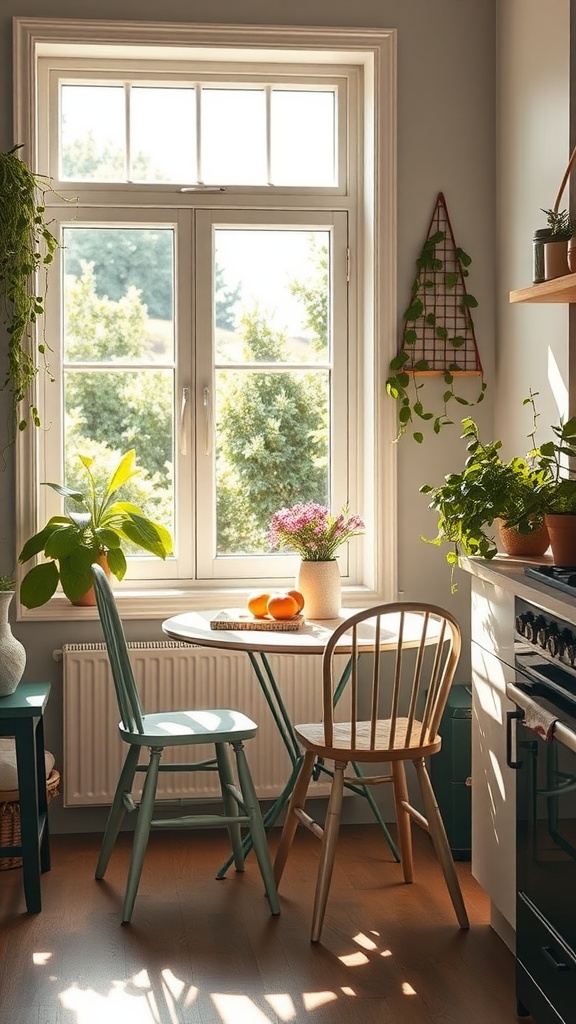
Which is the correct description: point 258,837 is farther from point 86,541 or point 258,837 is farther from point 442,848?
point 86,541

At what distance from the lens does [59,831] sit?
3953 mm

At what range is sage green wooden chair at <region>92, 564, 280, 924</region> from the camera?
3.18m

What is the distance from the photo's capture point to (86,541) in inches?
149

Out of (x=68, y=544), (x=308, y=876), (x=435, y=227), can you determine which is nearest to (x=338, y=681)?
(x=308, y=876)

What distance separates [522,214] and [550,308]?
0.46 meters

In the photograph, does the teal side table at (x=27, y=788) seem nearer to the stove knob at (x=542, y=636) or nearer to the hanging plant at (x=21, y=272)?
the hanging plant at (x=21, y=272)

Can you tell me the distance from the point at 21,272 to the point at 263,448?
1036mm

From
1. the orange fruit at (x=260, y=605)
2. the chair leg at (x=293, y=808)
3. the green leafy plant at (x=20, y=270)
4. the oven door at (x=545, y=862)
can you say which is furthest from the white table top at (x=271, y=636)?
the green leafy plant at (x=20, y=270)

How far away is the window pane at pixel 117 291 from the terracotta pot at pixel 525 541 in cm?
158

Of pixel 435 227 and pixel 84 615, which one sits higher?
pixel 435 227

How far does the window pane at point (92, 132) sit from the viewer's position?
158 inches

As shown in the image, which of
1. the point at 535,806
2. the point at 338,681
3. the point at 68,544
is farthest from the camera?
the point at 338,681

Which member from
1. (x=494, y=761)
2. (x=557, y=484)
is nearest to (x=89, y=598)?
(x=494, y=761)

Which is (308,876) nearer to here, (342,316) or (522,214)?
(342,316)
